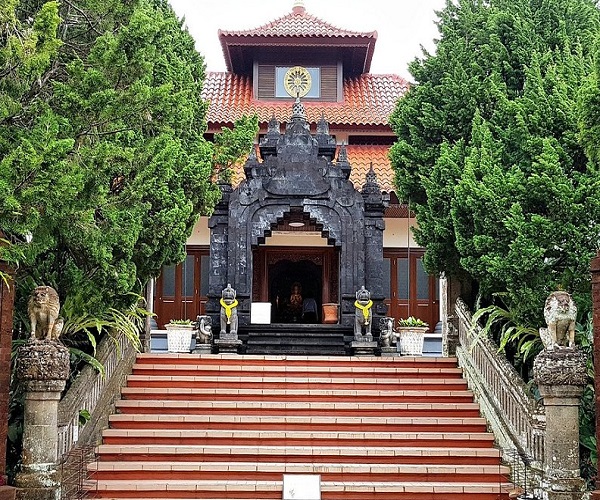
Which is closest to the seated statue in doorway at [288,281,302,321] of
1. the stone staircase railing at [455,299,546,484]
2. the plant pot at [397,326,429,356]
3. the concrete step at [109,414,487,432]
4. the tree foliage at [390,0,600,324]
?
the plant pot at [397,326,429,356]

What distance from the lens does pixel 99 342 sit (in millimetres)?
11461

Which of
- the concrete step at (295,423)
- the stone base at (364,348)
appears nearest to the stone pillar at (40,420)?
the concrete step at (295,423)

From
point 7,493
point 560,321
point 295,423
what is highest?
point 560,321

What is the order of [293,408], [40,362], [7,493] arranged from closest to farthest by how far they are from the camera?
1. [7,493]
2. [40,362]
3. [293,408]

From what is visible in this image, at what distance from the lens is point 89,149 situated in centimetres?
900

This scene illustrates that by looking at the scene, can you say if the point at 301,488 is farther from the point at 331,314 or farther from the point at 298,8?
the point at 298,8

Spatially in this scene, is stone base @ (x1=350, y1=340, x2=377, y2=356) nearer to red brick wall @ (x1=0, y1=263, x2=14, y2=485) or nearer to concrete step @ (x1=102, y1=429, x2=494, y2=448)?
concrete step @ (x1=102, y1=429, x2=494, y2=448)

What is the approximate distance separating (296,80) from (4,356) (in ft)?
47.2

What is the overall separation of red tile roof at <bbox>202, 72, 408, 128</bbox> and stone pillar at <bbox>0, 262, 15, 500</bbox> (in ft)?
36.7

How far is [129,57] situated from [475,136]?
198 inches

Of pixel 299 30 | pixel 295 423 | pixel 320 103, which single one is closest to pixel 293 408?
pixel 295 423

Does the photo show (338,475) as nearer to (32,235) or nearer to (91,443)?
(91,443)

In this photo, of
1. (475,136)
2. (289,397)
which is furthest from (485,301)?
(289,397)

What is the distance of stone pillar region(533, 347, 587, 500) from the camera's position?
8.76 m
